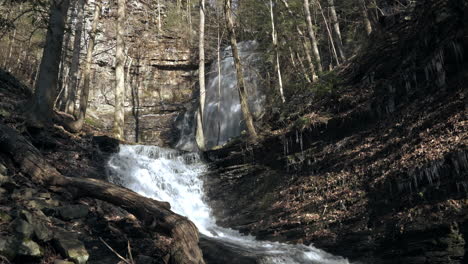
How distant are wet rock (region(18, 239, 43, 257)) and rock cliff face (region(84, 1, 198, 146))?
2231 cm

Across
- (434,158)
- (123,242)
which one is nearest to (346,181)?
(434,158)

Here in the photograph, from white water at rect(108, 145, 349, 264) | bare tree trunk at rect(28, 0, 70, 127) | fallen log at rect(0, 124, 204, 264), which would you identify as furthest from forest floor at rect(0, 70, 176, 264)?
white water at rect(108, 145, 349, 264)

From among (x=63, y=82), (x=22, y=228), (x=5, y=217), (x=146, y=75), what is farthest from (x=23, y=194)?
(x=146, y=75)

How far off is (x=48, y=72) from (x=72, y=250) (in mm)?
7400

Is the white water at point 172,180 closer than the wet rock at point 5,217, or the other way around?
the wet rock at point 5,217

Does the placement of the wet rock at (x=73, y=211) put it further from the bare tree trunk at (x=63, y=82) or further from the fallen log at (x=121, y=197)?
the bare tree trunk at (x=63, y=82)

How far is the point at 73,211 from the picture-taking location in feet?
20.4

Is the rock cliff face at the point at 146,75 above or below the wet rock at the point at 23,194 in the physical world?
above

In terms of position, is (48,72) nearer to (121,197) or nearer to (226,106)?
(121,197)

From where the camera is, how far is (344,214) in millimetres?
8352

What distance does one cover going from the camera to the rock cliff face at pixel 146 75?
2728 cm

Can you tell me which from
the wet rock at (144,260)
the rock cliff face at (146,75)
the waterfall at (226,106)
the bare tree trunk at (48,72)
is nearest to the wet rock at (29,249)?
the wet rock at (144,260)

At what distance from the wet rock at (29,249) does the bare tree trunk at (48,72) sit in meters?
6.88

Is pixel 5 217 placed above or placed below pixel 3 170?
below
